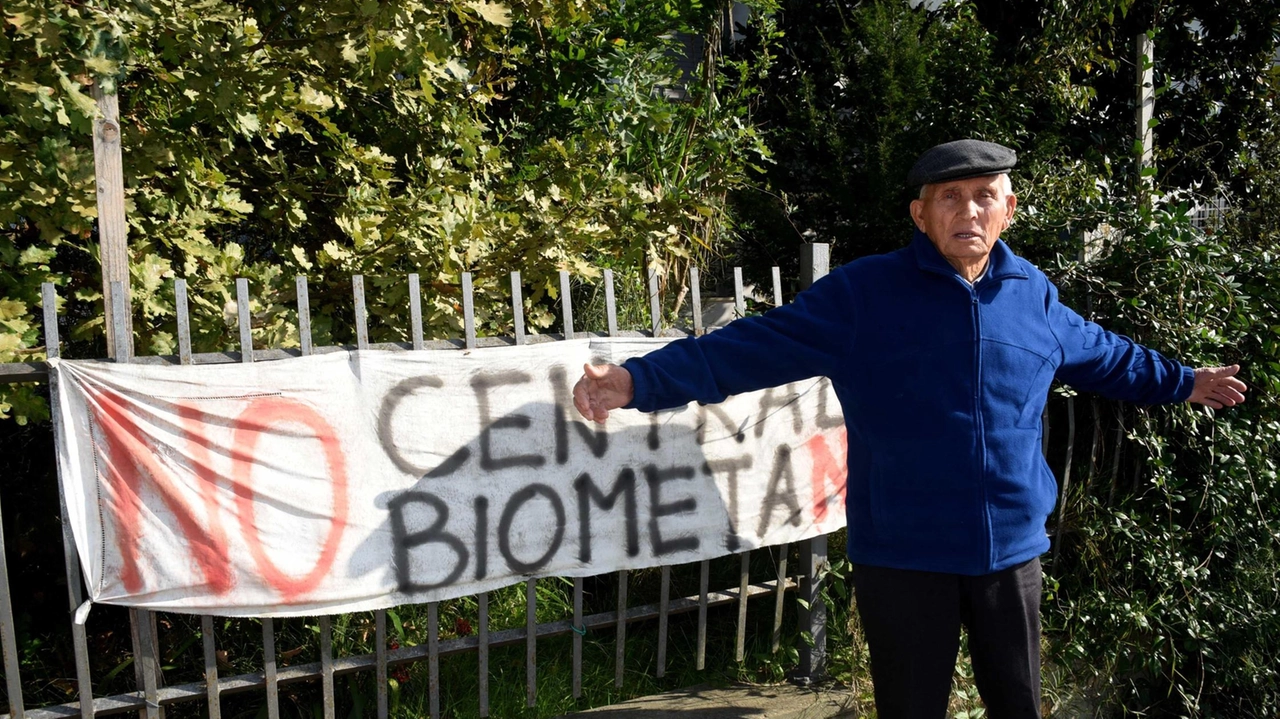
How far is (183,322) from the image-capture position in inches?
105

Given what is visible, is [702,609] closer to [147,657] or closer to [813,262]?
[813,262]

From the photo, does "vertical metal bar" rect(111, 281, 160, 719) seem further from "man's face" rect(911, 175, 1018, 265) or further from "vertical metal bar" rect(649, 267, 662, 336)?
"man's face" rect(911, 175, 1018, 265)

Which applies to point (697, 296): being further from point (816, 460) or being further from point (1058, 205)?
point (1058, 205)

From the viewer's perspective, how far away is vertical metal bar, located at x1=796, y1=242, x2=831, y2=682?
3.60 metres

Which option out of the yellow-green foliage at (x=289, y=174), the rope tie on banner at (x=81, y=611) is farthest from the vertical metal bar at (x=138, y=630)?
the yellow-green foliage at (x=289, y=174)

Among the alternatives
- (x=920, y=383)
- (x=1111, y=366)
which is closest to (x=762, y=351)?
(x=920, y=383)

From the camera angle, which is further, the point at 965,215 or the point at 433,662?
the point at 433,662

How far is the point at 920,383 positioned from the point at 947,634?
26.2 inches

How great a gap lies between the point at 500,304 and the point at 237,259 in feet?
2.86

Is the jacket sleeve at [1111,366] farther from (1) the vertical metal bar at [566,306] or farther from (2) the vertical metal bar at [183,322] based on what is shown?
(2) the vertical metal bar at [183,322]

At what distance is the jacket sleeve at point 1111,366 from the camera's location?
2895 mm

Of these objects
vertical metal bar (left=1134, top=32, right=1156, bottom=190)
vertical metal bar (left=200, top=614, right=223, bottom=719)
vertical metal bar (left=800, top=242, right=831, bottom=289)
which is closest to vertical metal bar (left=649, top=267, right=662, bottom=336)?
vertical metal bar (left=800, top=242, right=831, bottom=289)

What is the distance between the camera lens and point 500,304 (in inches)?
143

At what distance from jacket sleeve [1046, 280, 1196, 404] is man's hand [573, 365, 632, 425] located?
1.20 meters
